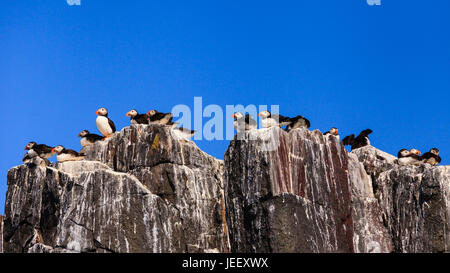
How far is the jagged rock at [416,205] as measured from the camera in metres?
21.1

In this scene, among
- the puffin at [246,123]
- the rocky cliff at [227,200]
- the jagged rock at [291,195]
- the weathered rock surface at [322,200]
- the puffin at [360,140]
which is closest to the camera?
the jagged rock at [291,195]

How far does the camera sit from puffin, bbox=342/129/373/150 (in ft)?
80.6

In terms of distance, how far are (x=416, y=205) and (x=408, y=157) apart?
186 centimetres

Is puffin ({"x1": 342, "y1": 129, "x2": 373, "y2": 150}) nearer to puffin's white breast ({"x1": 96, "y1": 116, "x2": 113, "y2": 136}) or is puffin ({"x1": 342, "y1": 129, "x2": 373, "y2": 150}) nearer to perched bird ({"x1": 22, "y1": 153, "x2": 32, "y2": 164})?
puffin's white breast ({"x1": 96, "y1": 116, "x2": 113, "y2": 136})

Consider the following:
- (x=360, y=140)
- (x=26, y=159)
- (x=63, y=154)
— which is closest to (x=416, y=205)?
(x=360, y=140)

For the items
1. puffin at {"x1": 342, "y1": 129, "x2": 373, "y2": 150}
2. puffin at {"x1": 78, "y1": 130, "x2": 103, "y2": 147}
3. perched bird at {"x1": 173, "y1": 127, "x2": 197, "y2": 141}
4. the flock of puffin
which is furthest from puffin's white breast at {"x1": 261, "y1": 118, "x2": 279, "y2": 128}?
puffin at {"x1": 78, "y1": 130, "x2": 103, "y2": 147}

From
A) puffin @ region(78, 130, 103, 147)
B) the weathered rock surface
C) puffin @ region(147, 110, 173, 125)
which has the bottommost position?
the weathered rock surface

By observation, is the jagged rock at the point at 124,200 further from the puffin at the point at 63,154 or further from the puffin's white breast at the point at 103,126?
the puffin's white breast at the point at 103,126

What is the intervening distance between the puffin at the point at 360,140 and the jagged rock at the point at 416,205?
73.9 inches

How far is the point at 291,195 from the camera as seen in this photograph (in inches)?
778

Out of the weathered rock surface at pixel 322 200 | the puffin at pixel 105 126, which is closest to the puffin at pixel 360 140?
the weathered rock surface at pixel 322 200
